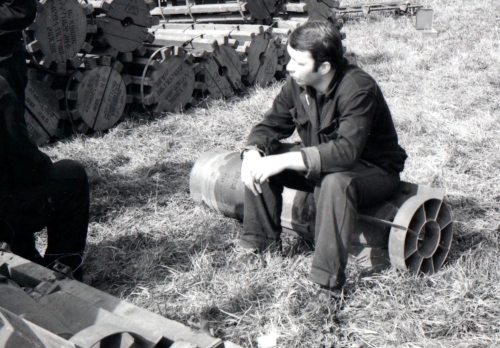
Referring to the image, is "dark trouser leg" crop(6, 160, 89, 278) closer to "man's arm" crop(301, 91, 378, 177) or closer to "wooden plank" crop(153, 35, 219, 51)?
"man's arm" crop(301, 91, 378, 177)

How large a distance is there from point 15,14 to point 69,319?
9.98ft

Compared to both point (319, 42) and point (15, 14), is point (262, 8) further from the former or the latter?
point (319, 42)

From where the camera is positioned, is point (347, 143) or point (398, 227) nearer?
point (347, 143)

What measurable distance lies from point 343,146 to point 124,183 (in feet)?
→ 8.54

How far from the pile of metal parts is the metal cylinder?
4.42ft

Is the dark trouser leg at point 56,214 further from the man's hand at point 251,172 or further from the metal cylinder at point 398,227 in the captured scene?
the metal cylinder at point 398,227

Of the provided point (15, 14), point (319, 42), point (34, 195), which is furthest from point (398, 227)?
point (15, 14)

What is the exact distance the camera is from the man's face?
10.0ft

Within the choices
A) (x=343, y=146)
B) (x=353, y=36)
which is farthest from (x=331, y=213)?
(x=353, y=36)

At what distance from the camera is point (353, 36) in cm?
1152

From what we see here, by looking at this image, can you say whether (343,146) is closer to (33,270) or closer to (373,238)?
(373,238)

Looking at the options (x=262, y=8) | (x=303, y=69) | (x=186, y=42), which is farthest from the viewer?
(x=262, y=8)

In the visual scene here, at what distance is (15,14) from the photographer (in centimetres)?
430

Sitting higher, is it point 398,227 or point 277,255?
point 398,227
